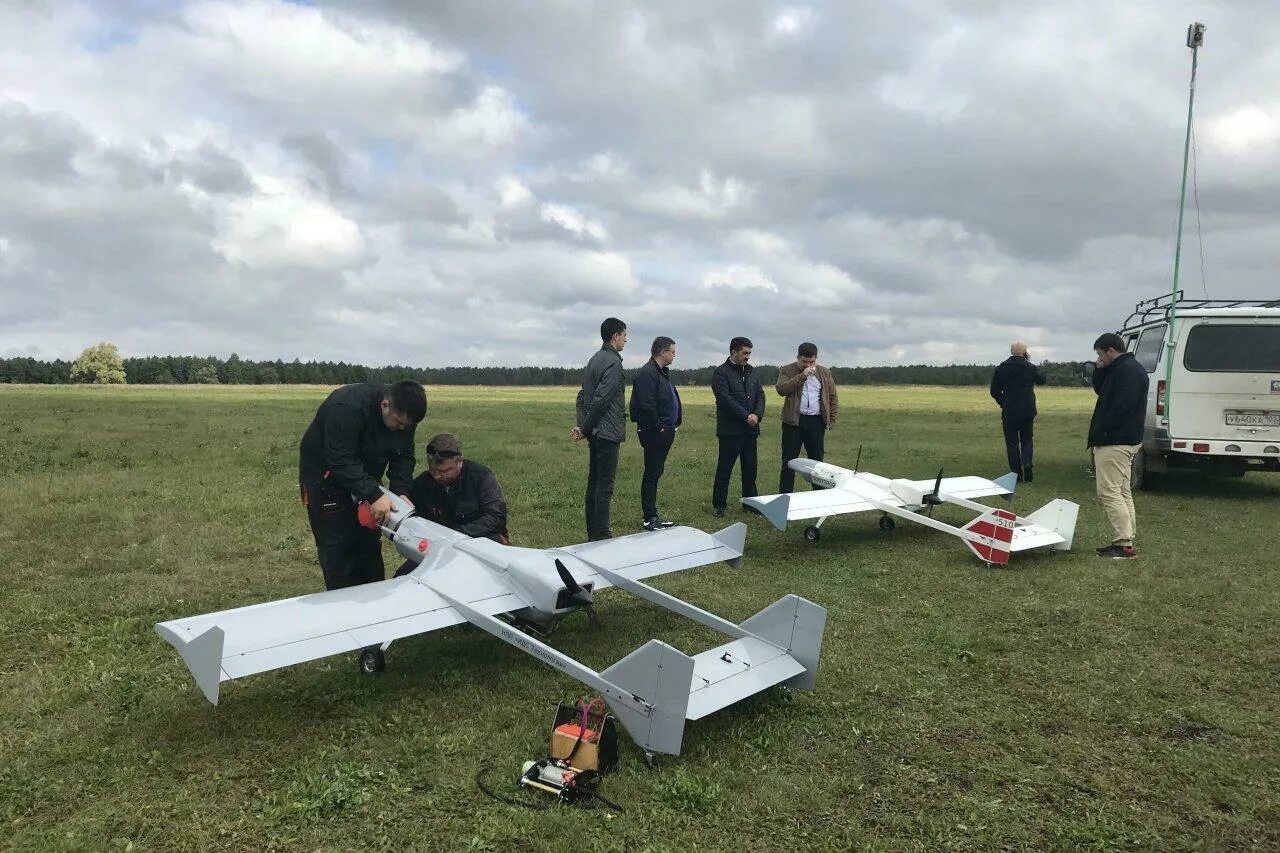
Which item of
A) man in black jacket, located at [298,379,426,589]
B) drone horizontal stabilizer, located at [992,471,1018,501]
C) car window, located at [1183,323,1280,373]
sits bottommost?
drone horizontal stabilizer, located at [992,471,1018,501]

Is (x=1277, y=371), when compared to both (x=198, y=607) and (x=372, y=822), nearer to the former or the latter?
(x=372, y=822)

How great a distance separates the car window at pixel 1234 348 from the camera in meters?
11.5

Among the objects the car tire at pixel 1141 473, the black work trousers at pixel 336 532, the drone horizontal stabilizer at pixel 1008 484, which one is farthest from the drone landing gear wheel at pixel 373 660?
the car tire at pixel 1141 473

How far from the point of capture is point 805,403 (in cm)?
1088

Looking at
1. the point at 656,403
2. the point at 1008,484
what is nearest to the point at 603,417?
the point at 656,403

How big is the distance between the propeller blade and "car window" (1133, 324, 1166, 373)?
37.8 feet

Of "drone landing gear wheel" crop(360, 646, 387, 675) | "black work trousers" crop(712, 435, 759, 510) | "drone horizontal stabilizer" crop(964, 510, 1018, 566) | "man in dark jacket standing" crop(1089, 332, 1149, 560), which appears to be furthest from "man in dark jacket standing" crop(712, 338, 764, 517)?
"drone landing gear wheel" crop(360, 646, 387, 675)

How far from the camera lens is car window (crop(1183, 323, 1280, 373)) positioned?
37.8ft

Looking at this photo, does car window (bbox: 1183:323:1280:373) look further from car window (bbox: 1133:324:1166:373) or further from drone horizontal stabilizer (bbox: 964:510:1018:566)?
drone horizontal stabilizer (bbox: 964:510:1018:566)

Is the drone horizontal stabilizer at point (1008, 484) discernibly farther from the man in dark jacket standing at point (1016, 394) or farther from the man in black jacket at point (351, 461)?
the man in black jacket at point (351, 461)

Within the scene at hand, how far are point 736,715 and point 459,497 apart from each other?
3134 mm

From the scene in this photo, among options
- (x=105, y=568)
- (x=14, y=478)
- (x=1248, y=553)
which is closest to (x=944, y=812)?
(x=1248, y=553)

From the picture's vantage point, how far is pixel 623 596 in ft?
23.3

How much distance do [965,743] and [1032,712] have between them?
26.8 inches
